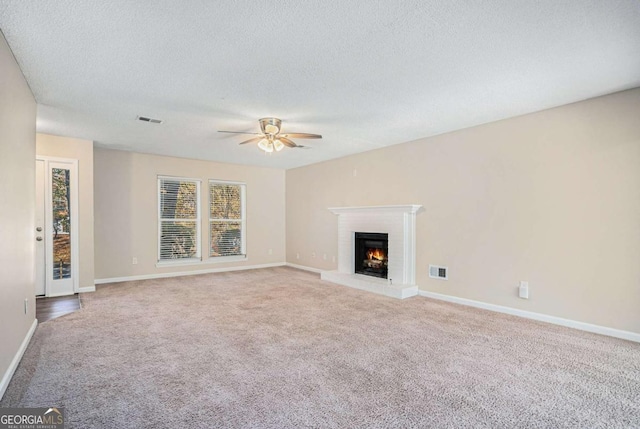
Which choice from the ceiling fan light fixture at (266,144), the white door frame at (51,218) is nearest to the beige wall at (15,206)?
the white door frame at (51,218)

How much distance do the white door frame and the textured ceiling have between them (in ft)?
3.49

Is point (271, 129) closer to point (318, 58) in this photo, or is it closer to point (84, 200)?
point (318, 58)

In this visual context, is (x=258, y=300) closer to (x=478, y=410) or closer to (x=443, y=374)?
(x=443, y=374)

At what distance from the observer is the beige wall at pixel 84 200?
5242 mm

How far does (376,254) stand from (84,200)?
16.4 feet

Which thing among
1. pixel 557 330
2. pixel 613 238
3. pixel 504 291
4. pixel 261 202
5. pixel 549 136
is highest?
pixel 549 136

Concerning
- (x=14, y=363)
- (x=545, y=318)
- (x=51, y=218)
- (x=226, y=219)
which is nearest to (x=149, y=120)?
(x=51, y=218)

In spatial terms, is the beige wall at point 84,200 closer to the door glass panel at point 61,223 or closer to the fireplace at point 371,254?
the door glass panel at point 61,223

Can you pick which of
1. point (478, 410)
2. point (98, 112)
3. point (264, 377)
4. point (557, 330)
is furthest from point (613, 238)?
point (98, 112)

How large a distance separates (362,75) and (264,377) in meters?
2.65

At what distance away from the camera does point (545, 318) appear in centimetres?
386

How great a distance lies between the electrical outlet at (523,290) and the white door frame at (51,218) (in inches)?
255

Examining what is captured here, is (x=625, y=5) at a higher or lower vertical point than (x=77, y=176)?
higher

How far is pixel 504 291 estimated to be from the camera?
4.22 meters
